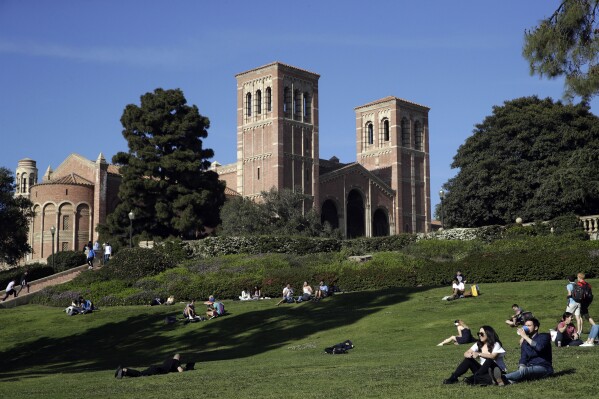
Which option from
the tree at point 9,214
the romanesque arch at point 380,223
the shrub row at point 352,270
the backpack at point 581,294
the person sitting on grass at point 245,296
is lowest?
the person sitting on grass at point 245,296

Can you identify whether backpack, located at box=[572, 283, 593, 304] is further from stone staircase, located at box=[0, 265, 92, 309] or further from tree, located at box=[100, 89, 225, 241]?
tree, located at box=[100, 89, 225, 241]

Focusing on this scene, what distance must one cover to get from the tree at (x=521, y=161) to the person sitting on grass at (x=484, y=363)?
38.2 metres

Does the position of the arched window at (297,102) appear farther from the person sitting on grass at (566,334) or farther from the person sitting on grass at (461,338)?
the person sitting on grass at (566,334)

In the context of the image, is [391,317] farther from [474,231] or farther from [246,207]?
[246,207]

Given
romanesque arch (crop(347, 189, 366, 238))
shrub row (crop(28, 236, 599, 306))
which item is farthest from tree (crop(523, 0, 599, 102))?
romanesque arch (crop(347, 189, 366, 238))

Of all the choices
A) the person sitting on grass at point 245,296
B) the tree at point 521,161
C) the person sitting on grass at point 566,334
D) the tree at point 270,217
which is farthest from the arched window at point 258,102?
the person sitting on grass at point 566,334

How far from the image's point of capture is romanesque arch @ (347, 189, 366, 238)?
83.1 metres

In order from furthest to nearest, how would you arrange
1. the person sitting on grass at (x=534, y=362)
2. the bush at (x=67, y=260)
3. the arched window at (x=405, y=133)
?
the arched window at (x=405, y=133) < the bush at (x=67, y=260) < the person sitting on grass at (x=534, y=362)

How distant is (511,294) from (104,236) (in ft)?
123

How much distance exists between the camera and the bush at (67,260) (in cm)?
5346

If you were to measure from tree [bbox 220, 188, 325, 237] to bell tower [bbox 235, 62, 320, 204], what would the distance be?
27.5 feet

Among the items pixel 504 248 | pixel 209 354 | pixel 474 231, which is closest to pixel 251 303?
pixel 209 354


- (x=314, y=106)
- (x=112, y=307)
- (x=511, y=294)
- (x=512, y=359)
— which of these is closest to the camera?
(x=512, y=359)

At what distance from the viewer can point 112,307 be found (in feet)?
122
